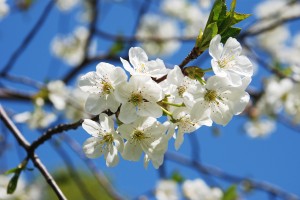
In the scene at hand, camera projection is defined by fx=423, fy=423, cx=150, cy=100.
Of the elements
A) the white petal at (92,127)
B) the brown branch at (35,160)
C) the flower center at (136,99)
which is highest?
the flower center at (136,99)

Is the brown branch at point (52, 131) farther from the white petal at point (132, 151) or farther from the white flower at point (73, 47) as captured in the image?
the white flower at point (73, 47)

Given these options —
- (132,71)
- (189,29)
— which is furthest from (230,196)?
(189,29)

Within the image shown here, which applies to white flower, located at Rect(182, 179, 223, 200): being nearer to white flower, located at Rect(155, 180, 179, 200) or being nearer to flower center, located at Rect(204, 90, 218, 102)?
white flower, located at Rect(155, 180, 179, 200)

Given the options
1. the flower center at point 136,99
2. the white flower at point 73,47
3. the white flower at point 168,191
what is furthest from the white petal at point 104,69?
the white flower at point 73,47

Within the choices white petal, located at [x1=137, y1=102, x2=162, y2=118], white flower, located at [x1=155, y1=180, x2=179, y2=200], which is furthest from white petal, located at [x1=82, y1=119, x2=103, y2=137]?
white flower, located at [x1=155, y1=180, x2=179, y2=200]

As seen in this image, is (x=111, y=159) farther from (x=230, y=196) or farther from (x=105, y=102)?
(x=230, y=196)

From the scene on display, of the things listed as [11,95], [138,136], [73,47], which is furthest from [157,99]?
[73,47]

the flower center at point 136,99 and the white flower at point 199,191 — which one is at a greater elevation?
the flower center at point 136,99
